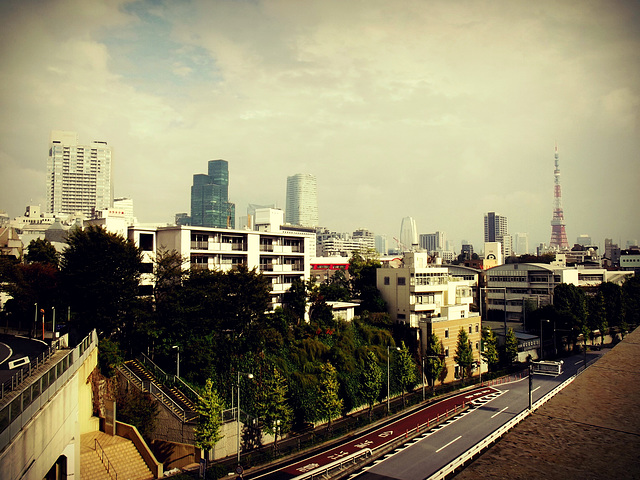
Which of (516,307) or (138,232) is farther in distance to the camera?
(516,307)

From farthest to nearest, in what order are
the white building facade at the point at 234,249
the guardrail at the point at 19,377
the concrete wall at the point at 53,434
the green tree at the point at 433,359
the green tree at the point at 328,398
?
the green tree at the point at 433,359
the white building facade at the point at 234,249
the green tree at the point at 328,398
the guardrail at the point at 19,377
the concrete wall at the point at 53,434

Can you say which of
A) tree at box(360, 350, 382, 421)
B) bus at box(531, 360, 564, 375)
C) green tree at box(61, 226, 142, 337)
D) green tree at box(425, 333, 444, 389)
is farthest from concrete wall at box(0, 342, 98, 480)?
bus at box(531, 360, 564, 375)

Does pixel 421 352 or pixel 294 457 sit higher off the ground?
pixel 421 352

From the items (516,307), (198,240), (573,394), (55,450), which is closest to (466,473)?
(573,394)

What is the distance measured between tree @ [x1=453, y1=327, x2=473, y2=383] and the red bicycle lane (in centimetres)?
362

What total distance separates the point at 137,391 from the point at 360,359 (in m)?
20.4

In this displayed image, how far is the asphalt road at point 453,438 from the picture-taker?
84.6 ft

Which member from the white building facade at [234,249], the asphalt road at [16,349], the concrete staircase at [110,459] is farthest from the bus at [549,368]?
the asphalt road at [16,349]

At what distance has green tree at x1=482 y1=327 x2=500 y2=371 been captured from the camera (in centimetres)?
5253

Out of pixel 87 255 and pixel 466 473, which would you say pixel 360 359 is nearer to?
pixel 87 255

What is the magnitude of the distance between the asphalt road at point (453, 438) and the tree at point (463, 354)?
390 cm

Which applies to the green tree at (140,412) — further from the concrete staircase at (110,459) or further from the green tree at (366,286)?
the green tree at (366,286)

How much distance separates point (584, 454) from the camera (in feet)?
14.7

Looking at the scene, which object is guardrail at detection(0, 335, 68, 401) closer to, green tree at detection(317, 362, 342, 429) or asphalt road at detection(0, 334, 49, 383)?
asphalt road at detection(0, 334, 49, 383)
